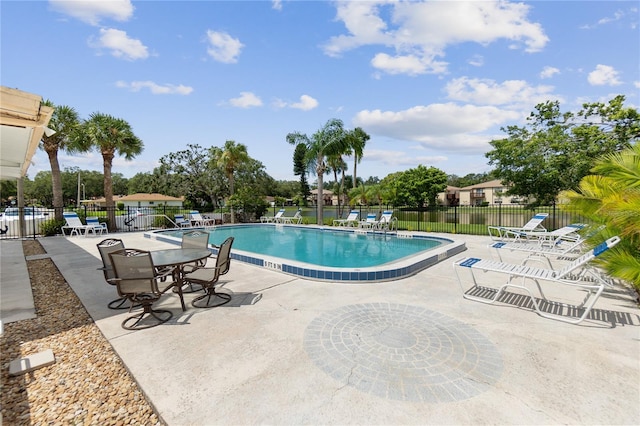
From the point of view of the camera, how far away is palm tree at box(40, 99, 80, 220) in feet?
41.9

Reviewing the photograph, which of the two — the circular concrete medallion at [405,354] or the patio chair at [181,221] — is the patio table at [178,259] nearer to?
the circular concrete medallion at [405,354]

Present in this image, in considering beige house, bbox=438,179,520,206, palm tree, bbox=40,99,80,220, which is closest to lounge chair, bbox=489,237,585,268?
palm tree, bbox=40,99,80,220

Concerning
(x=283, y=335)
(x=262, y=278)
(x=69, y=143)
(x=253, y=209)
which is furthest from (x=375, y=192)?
(x=283, y=335)

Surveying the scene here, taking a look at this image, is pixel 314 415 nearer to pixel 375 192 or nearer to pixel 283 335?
pixel 283 335

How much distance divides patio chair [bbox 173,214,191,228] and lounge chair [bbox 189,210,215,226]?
32 cm

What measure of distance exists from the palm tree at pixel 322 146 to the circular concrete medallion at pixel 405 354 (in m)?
12.9

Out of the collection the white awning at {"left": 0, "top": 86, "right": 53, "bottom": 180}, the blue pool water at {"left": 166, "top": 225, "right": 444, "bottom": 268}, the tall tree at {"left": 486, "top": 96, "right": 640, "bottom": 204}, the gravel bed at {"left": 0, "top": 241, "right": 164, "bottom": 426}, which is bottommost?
A: the blue pool water at {"left": 166, "top": 225, "right": 444, "bottom": 268}

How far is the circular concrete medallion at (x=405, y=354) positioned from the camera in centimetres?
214

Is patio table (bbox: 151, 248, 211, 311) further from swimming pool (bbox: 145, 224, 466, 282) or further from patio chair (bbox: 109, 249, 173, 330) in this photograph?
swimming pool (bbox: 145, 224, 466, 282)

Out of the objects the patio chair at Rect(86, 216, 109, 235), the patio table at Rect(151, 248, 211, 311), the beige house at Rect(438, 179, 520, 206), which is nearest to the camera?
the patio table at Rect(151, 248, 211, 311)

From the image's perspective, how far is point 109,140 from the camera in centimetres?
1411

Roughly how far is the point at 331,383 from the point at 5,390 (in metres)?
2.51

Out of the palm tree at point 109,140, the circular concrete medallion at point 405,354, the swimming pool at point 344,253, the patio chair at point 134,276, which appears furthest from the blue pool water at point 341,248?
the palm tree at point 109,140

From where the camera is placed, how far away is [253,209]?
18.0 m
